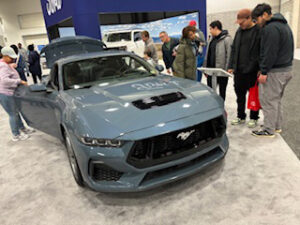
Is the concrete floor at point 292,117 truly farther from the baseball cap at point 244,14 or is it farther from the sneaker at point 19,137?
the sneaker at point 19,137

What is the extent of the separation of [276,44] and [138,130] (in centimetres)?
190

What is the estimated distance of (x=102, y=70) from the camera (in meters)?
2.92

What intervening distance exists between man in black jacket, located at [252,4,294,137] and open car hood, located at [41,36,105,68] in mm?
3105

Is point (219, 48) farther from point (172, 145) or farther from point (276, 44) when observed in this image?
point (172, 145)

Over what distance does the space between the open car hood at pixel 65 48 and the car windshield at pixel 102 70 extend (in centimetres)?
168

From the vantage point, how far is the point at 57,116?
256 centimetres

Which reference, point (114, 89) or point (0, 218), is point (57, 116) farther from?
point (0, 218)

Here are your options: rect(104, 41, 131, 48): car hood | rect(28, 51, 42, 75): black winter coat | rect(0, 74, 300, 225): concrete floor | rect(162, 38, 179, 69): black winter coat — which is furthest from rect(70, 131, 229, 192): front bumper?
rect(104, 41, 131, 48): car hood

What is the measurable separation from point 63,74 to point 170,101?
1.47 metres

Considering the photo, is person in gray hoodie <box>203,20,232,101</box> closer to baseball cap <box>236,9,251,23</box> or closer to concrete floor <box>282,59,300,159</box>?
baseball cap <box>236,9,251,23</box>

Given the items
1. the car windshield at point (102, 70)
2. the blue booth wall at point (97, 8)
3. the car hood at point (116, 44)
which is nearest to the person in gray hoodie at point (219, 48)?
the car windshield at point (102, 70)

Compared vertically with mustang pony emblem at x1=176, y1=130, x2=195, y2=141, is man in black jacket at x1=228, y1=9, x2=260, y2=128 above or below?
above

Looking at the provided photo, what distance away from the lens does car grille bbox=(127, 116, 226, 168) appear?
1.75 m

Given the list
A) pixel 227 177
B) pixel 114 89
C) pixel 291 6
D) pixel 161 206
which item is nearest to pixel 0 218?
pixel 161 206
